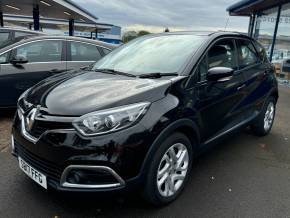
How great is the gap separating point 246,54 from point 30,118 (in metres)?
3.12

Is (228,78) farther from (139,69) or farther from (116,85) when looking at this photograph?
(116,85)

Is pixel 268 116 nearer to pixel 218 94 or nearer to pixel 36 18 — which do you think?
pixel 218 94

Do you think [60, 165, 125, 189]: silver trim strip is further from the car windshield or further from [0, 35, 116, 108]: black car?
[0, 35, 116, 108]: black car

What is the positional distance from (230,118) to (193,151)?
0.90 m

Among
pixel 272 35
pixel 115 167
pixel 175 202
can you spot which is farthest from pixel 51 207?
pixel 272 35

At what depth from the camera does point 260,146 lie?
4.71 metres

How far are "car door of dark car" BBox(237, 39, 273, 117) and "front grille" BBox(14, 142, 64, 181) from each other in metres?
2.73

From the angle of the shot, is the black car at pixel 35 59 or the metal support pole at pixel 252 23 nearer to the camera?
the black car at pixel 35 59

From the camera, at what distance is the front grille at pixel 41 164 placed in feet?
7.78

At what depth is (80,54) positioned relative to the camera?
6.00 m

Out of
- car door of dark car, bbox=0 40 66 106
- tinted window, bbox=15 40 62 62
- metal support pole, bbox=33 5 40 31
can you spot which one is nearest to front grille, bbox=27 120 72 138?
car door of dark car, bbox=0 40 66 106

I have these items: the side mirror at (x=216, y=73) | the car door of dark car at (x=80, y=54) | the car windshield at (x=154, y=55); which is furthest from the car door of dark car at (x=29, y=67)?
the side mirror at (x=216, y=73)

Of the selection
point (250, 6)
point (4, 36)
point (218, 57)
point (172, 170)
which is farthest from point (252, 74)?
point (250, 6)

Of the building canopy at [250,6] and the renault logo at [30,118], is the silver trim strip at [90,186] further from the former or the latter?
the building canopy at [250,6]
